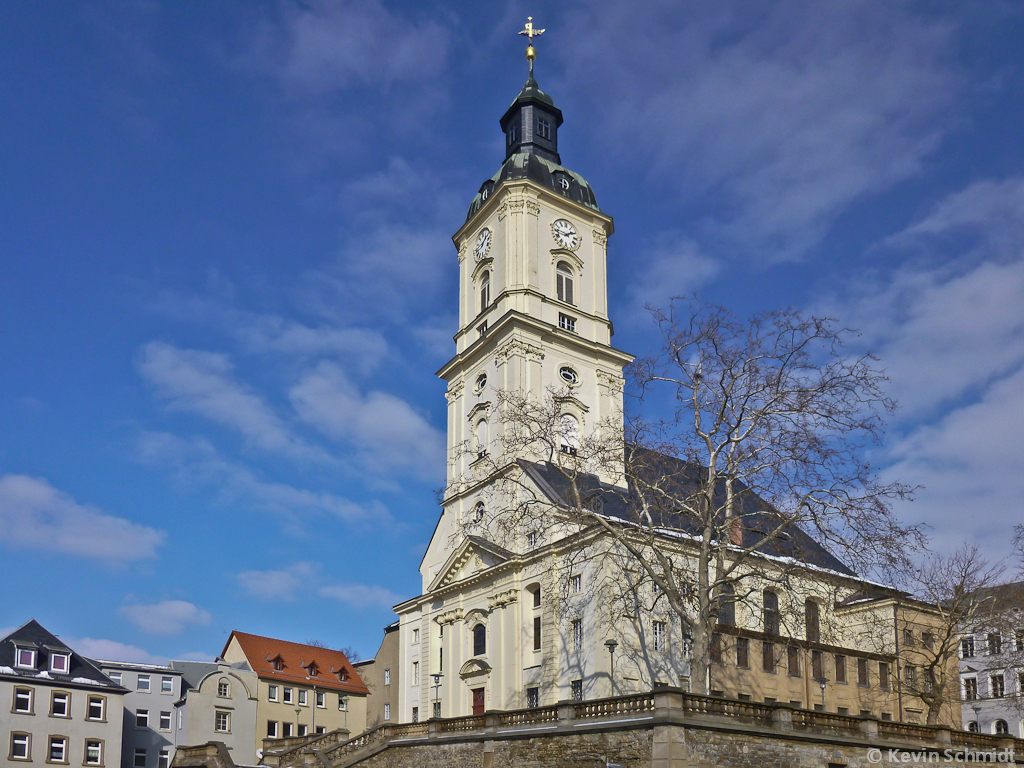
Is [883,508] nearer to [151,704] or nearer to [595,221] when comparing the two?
[595,221]

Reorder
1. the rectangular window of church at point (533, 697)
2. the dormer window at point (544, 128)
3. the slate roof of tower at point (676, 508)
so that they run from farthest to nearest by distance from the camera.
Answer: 1. the dormer window at point (544, 128)
2. the rectangular window of church at point (533, 697)
3. the slate roof of tower at point (676, 508)

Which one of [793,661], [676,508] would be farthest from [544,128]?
[676,508]

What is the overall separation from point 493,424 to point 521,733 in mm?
22431

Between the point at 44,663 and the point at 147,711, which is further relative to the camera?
the point at 147,711

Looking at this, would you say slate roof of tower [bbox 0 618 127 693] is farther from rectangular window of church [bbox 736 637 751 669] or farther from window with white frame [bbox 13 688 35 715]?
rectangular window of church [bbox 736 637 751 669]

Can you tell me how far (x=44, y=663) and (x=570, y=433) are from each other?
1127 inches

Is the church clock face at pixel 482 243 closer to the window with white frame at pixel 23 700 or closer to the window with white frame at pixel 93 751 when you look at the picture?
the window with white frame at pixel 23 700

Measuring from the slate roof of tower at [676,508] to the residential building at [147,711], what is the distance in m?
26.9

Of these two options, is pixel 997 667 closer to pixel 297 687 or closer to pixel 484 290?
pixel 484 290

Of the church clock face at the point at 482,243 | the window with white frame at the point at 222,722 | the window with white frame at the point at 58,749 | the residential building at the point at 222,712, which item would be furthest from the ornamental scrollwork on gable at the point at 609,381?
the window with white frame at the point at 58,749

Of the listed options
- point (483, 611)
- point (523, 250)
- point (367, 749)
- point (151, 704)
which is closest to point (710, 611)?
point (367, 749)

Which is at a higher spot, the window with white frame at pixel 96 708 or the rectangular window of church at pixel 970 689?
the rectangular window of church at pixel 970 689

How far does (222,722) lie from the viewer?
5481 centimetres

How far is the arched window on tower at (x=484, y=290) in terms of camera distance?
53.7 metres
